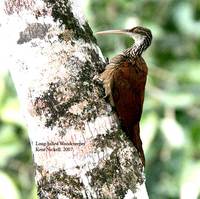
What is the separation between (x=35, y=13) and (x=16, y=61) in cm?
A: 21

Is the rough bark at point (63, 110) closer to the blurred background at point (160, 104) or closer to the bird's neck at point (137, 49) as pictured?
the bird's neck at point (137, 49)

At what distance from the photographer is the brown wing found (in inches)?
118

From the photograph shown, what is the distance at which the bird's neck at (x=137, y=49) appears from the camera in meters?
3.40

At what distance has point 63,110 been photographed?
2672 millimetres

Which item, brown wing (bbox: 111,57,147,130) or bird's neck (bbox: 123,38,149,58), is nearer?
brown wing (bbox: 111,57,147,130)

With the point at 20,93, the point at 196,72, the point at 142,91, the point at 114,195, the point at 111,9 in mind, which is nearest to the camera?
the point at 114,195

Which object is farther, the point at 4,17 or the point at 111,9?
the point at 111,9

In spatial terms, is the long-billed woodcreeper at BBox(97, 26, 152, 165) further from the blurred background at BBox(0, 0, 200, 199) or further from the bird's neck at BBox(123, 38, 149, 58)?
the blurred background at BBox(0, 0, 200, 199)

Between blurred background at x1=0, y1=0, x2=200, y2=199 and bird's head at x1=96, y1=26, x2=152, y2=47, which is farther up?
bird's head at x1=96, y1=26, x2=152, y2=47

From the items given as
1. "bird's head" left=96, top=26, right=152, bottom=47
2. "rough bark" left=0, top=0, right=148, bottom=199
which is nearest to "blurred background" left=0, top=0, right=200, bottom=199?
"bird's head" left=96, top=26, right=152, bottom=47

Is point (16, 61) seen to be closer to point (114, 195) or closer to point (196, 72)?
point (114, 195)

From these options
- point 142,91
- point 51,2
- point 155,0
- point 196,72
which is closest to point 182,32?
point 155,0

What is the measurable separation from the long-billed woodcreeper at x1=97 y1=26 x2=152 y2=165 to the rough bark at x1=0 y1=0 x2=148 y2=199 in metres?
0.07

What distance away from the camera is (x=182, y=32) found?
6055 mm
